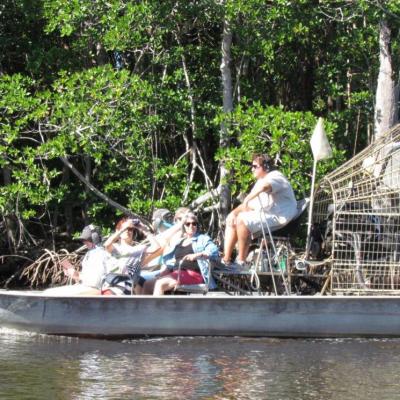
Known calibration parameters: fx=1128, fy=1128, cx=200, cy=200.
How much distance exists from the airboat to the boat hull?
A: 1 centimetres

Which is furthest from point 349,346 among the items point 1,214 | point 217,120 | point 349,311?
point 1,214

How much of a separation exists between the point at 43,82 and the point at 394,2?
5.69 metres

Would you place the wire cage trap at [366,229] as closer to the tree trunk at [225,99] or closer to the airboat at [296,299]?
the airboat at [296,299]

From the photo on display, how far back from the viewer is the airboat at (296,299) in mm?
12445

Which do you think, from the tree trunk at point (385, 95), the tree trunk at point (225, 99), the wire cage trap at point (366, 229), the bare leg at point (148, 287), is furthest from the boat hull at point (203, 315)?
the tree trunk at point (385, 95)

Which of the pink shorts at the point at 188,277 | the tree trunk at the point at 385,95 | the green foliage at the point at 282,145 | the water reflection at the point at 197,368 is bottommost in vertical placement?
the water reflection at the point at 197,368

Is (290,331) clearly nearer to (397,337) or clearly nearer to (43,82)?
(397,337)

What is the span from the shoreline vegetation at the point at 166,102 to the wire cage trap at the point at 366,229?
7.70 ft

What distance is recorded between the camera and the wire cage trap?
1268 centimetres

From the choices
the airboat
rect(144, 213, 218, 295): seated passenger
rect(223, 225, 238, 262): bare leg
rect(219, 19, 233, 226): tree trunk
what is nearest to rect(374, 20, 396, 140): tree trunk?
rect(219, 19, 233, 226): tree trunk

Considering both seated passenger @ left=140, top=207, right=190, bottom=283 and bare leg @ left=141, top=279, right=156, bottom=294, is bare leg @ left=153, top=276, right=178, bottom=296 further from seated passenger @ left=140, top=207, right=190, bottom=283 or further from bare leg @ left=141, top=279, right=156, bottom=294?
bare leg @ left=141, top=279, right=156, bottom=294

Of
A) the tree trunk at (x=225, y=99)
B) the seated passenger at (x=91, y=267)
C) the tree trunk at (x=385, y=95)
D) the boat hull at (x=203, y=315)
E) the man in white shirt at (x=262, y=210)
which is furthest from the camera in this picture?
the tree trunk at (x=225, y=99)

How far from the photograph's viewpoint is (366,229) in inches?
506

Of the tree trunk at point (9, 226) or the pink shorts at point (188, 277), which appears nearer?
the pink shorts at point (188, 277)
